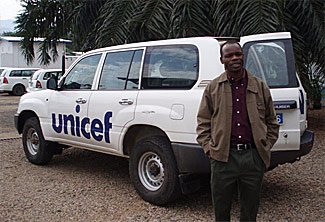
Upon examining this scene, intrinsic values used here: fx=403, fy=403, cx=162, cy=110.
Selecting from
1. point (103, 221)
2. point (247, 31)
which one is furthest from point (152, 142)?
point (247, 31)

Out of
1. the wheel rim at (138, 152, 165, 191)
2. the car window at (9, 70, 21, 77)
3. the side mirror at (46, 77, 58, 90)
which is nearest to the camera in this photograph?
the wheel rim at (138, 152, 165, 191)

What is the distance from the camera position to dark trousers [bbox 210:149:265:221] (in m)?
3.06

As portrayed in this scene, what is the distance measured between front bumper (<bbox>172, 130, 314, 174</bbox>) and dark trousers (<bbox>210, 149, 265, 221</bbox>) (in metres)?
1.03

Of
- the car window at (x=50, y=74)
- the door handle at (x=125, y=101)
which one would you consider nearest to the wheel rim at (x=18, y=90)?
the car window at (x=50, y=74)

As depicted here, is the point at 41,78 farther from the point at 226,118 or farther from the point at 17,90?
the point at 226,118

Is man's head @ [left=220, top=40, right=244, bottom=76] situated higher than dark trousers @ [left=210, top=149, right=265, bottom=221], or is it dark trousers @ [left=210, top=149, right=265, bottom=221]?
man's head @ [left=220, top=40, right=244, bottom=76]

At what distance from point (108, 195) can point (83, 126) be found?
40.7 inches

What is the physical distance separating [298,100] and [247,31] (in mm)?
3739

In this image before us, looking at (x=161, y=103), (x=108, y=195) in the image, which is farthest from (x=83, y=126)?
(x=161, y=103)

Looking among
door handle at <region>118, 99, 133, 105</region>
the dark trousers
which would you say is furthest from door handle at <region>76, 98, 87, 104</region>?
the dark trousers

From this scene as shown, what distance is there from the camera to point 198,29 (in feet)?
26.9

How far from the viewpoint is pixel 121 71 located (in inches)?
211

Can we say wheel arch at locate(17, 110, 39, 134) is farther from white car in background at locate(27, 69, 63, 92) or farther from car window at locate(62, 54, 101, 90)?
white car in background at locate(27, 69, 63, 92)

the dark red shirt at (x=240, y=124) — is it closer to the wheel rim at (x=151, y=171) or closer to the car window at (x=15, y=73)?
the wheel rim at (x=151, y=171)
